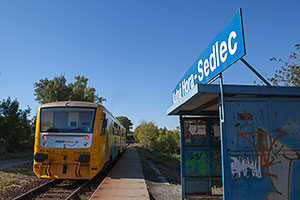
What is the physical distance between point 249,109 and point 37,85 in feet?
125

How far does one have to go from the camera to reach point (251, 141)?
4.19m

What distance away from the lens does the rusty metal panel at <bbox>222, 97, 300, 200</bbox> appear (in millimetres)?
4074

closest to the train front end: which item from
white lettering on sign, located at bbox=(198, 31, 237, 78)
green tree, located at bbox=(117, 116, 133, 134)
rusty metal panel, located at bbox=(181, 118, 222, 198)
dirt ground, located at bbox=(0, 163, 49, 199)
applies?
dirt ground, located at bbox=(0, 163, 49, 199)

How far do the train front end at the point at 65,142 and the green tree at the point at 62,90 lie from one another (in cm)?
2164

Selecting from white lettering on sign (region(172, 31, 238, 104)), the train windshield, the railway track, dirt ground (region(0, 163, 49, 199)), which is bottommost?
the railway track

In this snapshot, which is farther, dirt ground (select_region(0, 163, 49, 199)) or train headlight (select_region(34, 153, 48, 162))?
train headlight (select_region(34, 153, 48, 162))

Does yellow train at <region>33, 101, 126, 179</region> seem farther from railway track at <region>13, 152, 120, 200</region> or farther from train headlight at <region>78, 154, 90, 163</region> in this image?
railway track at <region>13, 152, 120, 200</region>

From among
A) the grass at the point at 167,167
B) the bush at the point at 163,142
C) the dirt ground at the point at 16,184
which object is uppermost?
the bush at the point at 163,142

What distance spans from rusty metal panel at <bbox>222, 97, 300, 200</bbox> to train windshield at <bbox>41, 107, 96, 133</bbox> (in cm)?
556

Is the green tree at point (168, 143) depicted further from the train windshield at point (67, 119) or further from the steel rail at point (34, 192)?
the train windshield at point (67, 119)

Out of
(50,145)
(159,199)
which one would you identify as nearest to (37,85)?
(50,145)

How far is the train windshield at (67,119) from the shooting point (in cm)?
844

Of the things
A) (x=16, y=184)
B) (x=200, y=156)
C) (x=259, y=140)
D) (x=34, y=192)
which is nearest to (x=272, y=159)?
(x=259, y=140)

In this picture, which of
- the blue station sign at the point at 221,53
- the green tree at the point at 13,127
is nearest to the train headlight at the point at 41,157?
the blue station sign at the point at 221,53
